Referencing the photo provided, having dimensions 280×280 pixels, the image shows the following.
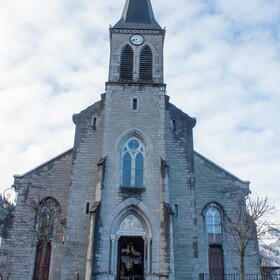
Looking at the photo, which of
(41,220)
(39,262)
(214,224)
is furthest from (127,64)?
(39,262)

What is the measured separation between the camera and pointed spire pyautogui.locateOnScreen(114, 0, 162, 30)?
2725cm

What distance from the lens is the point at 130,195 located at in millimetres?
21438

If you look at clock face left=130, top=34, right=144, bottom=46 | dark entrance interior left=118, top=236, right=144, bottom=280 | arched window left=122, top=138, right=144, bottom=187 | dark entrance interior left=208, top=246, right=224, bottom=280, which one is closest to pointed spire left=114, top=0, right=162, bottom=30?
clock face left=130, top=34, right=144, bottom=46

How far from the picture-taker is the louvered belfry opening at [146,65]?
25578 millimetres

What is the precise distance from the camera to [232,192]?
24.9 meters

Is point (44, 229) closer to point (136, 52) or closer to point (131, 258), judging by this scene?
point (131, 258)

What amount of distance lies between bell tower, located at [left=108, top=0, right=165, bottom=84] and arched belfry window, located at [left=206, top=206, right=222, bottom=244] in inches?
350

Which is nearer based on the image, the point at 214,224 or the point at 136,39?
the point at 214,224

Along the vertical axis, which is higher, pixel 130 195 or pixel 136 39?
pixel 136 39

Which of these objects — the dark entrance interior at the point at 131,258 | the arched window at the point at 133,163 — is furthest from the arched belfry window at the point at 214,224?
the arched window at the point at 133,163

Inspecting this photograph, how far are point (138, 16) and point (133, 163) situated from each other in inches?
473

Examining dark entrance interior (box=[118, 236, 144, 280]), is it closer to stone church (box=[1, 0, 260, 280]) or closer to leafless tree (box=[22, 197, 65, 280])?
stone church (box=[1, 0, 260, 280])

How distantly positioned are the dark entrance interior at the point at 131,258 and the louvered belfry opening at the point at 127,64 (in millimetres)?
10326

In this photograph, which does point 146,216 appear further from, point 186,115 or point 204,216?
point 186,115
